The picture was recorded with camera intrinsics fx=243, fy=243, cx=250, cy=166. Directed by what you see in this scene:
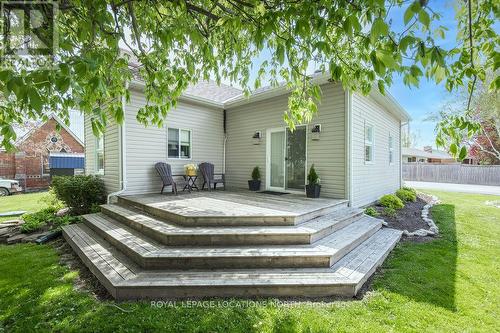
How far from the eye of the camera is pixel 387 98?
7727 mm

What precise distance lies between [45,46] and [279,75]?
2843 mm

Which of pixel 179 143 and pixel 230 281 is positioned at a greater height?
pixel 179 143

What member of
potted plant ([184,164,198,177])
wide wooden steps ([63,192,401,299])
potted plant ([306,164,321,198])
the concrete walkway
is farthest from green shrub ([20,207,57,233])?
the concrete walkway

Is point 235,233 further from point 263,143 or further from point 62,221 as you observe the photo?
point 62,221

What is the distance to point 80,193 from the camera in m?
6.68

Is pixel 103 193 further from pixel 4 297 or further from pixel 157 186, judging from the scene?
pixel 4 297

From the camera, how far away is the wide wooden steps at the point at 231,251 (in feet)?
9.47

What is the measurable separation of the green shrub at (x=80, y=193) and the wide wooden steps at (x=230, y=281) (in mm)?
3975

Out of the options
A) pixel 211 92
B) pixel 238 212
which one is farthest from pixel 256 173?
pixel 211 92

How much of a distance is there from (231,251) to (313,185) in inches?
143

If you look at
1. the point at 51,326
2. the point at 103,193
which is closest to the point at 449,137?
the point at 51,326

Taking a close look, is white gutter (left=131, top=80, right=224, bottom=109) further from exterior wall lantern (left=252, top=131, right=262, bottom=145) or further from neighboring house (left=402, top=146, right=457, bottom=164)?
neighboring house (left=402, top=146, right=457, bottom=164)

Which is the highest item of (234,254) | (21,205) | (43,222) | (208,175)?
(208,175)

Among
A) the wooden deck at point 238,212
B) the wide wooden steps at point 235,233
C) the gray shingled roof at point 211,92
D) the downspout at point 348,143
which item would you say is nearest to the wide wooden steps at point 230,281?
the wide wooden steps at point 235,233
